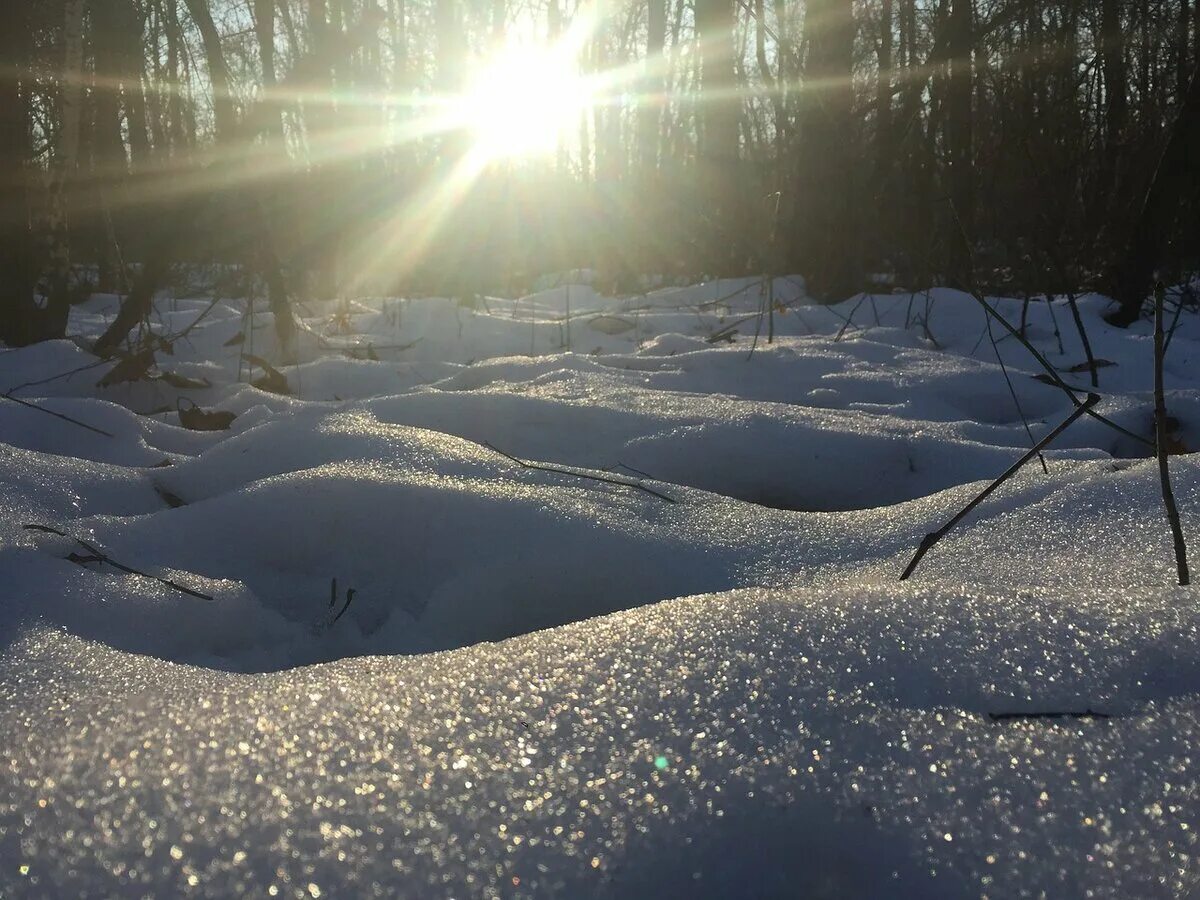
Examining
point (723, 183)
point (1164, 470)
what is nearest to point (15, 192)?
point (1164, 470)

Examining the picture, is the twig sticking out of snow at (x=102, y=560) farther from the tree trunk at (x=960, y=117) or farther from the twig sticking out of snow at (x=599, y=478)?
the tree trunk at (x=960, y=117)

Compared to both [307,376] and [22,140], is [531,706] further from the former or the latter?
[22,140]

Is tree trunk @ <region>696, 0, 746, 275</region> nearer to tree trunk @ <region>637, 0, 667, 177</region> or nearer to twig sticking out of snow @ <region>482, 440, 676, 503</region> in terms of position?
tree trunk @ <region>637, 0, 667, 177</region>

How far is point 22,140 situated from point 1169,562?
428 cm

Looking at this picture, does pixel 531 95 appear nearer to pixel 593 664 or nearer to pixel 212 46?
pixel 212 46

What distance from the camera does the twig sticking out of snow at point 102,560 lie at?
1.19 m

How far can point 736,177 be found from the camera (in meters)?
9.28

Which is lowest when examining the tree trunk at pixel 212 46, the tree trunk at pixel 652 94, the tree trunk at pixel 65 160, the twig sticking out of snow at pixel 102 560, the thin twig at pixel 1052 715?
the twig sticking out of snow at pixel 102 560

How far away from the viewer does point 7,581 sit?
1.09m

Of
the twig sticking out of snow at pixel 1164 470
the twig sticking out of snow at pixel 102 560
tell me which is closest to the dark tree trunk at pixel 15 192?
the twig sticking out of snow at pixel 102 560

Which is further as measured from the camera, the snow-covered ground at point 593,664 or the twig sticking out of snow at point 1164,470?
the twig sticking out of snow at point 1164,470

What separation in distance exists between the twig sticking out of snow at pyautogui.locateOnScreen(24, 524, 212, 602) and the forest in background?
1.10 meters

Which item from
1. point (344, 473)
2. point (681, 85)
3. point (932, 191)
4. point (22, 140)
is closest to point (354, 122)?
point (681, 85)

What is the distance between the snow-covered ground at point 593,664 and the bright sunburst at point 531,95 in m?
20.9
